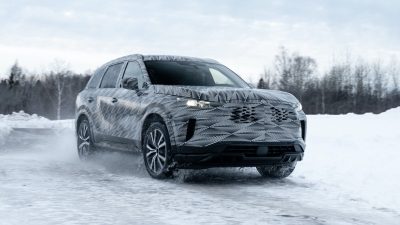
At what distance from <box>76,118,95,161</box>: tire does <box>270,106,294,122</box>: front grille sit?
12.8 ft

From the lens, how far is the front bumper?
6.73 m

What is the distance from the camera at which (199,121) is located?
6801 mm

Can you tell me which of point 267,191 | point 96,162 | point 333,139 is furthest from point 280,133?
point 333,139

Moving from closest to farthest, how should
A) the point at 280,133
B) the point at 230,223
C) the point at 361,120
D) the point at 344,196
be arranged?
the point at 230,223, the point at 344,196, the point at 280,133, the point at 361,120

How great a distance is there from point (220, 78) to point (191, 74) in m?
0.57

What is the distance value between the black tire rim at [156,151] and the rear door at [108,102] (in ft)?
4.25

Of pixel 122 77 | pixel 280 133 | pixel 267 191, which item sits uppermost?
pixel 122 77

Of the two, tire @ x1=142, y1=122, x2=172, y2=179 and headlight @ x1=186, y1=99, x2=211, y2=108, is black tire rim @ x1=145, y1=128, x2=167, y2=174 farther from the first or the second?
headlight @ x1=186, y1=99, x2=211, y2=108

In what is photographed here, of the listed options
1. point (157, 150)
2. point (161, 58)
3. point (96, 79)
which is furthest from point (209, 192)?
point (96, 79)

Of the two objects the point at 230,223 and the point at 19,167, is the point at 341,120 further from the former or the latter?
the point at 230,223

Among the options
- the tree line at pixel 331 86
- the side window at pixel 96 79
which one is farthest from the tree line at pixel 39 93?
the side window at pixel 96 79

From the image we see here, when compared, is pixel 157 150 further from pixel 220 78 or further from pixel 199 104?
pixel 220 78

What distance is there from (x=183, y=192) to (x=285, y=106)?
1825 mm

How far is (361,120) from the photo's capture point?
15516 millimetres
